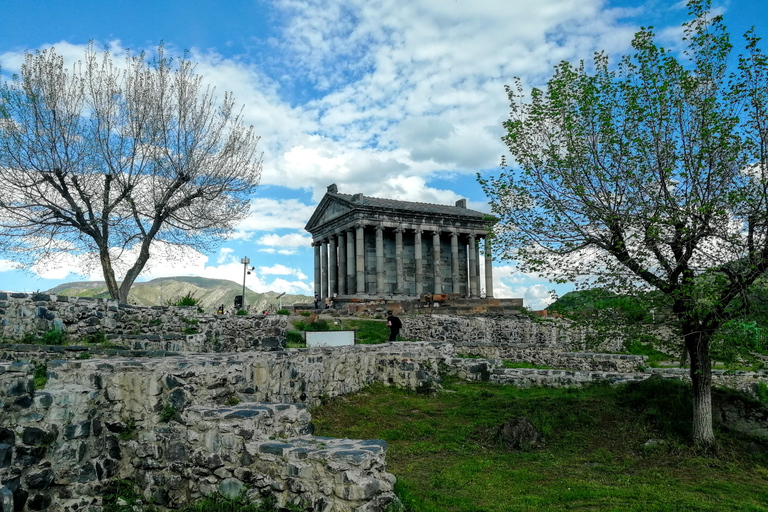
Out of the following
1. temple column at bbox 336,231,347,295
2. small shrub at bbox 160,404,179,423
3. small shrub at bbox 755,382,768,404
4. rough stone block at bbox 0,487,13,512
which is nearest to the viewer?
rough stone block at bbox 0,487,13,512

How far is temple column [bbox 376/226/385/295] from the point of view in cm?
4422

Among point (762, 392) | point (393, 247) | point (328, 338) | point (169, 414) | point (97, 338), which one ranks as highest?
point (393, 247)

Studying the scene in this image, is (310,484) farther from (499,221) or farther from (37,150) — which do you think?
(37,150)

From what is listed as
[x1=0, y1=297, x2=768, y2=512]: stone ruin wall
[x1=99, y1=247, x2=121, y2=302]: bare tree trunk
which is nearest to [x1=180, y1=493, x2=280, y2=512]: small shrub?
[x1=0, y1=297, x2=768, y2=512]: stone ruin wall

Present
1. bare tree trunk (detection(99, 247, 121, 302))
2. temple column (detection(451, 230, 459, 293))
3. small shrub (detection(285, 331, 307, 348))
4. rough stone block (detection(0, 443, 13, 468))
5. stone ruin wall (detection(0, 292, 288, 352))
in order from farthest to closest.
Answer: temple column (detection(451, 230, 459, 293)) → small shrub (detection(285, 331, 307, 348)) → bare tree trunk (detection(99, 247, 121, 302)) → stone ruin wall (detection(0, 292, 288, 352)) → rough stone block (detection(0, 443, 13, 468))

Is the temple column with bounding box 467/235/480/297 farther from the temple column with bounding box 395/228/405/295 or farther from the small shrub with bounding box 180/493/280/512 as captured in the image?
the small shrub with bounding box 180/493/280/512

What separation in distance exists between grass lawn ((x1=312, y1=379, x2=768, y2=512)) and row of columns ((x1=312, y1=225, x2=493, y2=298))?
102ft

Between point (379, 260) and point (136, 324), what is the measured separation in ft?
104

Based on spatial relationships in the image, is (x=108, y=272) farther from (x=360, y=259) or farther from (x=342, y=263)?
(x=342, y=263)

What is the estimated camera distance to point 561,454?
8.51 m

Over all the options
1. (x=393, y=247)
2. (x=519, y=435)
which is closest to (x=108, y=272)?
(x=519, y=435)

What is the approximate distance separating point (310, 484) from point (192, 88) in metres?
18.7

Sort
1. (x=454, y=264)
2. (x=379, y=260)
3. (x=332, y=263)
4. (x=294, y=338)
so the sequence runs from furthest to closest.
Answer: (x=332, y=263) < (x=454, y=264) < (x=379, y=260) < (x=294, y=338)

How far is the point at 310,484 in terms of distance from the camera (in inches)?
199
